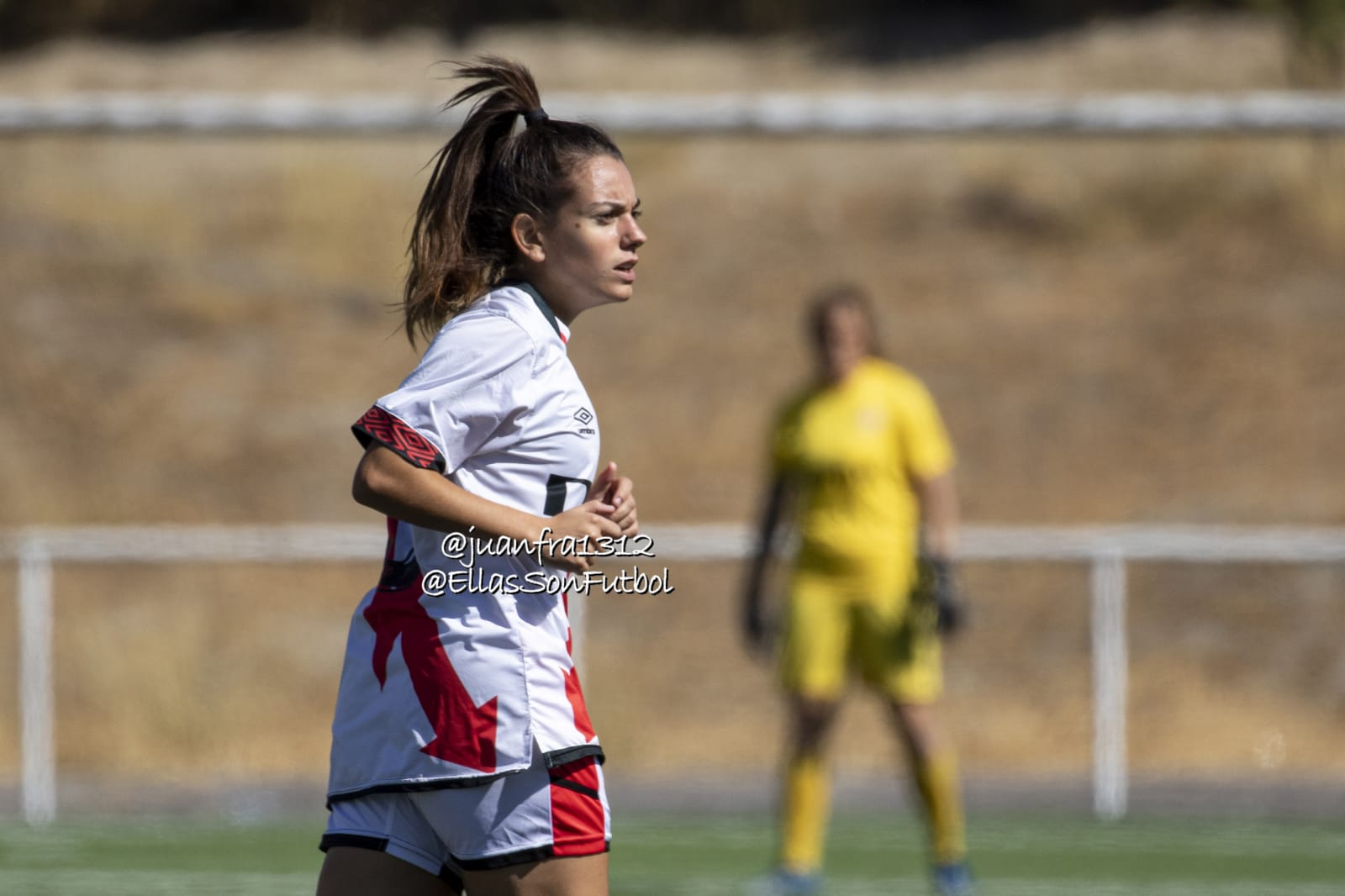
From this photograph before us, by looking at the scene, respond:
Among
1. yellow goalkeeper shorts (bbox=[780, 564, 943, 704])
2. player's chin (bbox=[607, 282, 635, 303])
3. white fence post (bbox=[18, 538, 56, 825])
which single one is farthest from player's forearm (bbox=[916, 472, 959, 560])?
white fence post (bbox=[18, 538, 56, 825])

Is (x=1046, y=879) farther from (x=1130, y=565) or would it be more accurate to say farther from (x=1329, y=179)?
(x=1329, y=179)

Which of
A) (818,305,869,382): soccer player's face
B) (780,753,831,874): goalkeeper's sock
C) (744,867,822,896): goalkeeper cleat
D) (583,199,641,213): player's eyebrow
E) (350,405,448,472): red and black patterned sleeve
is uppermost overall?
(818,305,869,382): soccer player's face

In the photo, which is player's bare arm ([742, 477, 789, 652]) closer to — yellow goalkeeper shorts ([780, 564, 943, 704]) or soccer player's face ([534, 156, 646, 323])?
yellow goalkeeper shorts ([780, 564, 943, 704])

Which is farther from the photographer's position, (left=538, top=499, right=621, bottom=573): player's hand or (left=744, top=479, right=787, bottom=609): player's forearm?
(left=744, top=479, right=787, bottom=609): player's forearm

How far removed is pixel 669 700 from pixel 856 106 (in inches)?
330

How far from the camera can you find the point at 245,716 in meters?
14.7

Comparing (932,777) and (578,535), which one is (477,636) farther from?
(932,777)

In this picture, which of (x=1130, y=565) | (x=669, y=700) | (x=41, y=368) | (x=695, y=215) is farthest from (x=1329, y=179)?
(x=41, y=368)

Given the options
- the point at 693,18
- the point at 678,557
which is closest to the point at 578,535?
the point at 678,557

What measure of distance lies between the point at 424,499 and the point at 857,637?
14.6 ft

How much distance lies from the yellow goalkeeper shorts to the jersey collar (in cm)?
403

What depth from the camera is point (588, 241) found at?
3039 millimetres

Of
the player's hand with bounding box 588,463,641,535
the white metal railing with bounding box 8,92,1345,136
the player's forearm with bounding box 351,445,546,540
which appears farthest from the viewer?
the white metal railing with bounding box 8,92,1345,136

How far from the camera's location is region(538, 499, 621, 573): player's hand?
9.29ft
